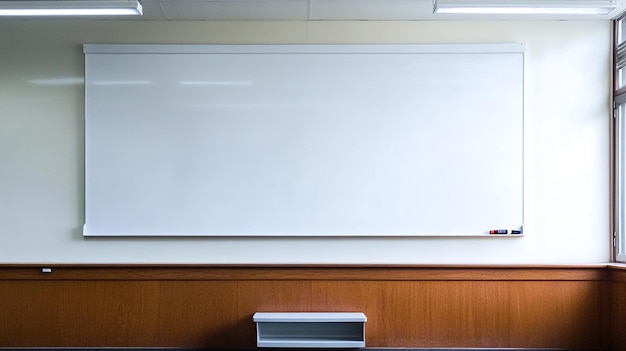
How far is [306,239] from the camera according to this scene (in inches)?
181

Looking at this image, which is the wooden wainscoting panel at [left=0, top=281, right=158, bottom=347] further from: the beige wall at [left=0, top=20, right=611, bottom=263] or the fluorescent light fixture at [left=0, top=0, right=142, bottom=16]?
the fluorescent light fixture at [left=0, top=0, right=142, bottom=16]

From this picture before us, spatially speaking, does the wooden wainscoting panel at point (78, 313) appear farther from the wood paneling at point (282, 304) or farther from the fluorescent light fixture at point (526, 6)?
the fluorescent light fixture at point (526, 6)

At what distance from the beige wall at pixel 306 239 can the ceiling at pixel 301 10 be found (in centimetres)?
7

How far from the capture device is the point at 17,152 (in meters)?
4.62

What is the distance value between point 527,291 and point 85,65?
3.99 meters

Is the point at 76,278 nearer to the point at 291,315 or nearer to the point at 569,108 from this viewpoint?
the point at 291,315

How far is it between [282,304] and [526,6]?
292 cm

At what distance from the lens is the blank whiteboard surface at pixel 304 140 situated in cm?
458

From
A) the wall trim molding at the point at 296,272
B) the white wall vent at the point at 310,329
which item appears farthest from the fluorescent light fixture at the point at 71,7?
the white wall vent at the point at 310,329

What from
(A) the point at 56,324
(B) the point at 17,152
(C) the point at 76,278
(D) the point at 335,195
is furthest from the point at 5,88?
(D) the point at 335,195

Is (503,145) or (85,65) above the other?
(85,65)

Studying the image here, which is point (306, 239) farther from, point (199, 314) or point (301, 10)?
point (301, 10)

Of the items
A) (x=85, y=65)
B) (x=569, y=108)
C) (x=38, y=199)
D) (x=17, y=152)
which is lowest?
(x=38, y=199)

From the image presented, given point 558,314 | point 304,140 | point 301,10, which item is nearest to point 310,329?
point 304,140
